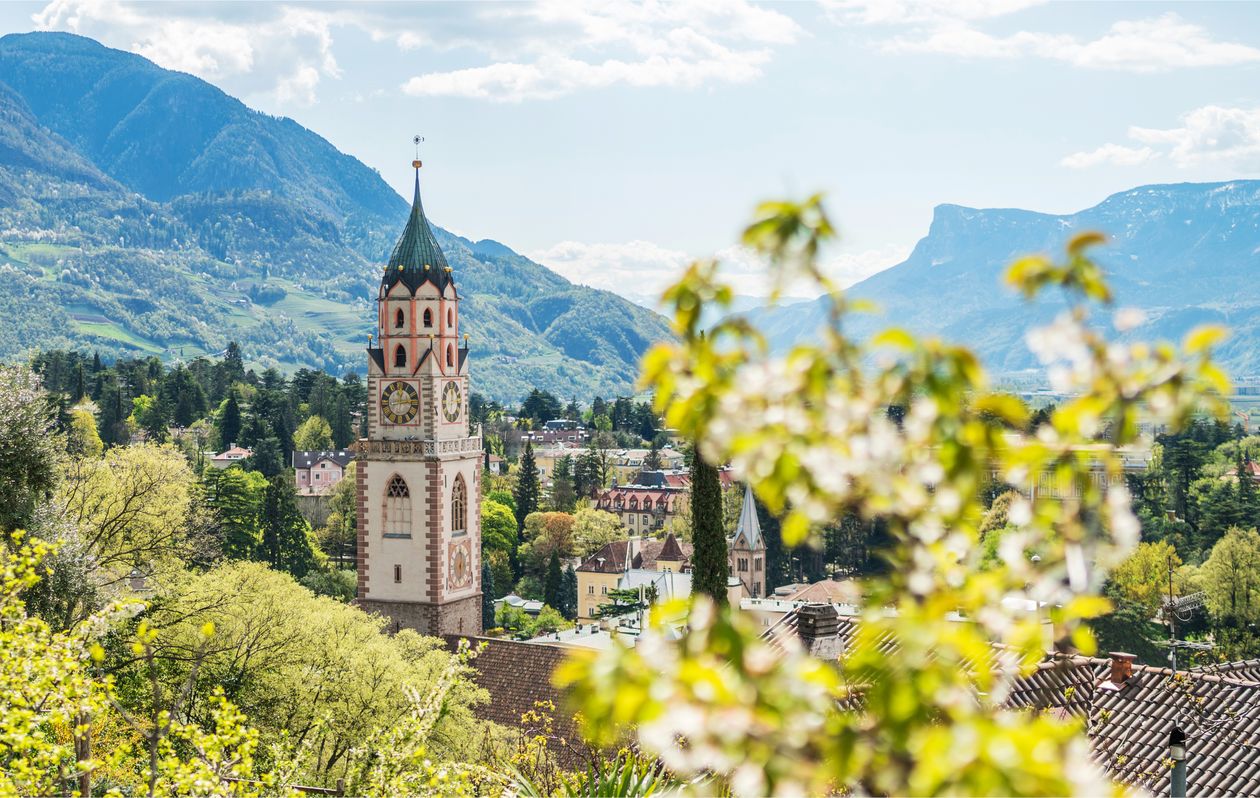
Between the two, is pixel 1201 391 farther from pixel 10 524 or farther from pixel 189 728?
pixel 10 524

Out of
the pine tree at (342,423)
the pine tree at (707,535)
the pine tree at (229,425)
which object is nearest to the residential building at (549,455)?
the pine tree at (342,423)

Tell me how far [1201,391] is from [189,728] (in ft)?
33.3

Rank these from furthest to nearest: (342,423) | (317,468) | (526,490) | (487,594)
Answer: (342,423), (317,468), (526,490), (487,594)

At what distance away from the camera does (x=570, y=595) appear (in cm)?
7788

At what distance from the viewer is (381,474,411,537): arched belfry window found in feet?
127

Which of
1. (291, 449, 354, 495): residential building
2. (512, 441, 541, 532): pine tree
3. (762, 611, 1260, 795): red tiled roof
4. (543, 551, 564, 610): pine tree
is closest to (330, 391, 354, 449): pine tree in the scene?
(291, 449, 354, 495): residential building

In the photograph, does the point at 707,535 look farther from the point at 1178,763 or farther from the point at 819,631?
the point at 1178,763

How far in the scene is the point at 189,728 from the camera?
12.0 metres

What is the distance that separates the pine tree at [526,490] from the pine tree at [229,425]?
21.1m

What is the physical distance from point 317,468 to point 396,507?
58541mm

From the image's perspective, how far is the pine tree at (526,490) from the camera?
8812 cm

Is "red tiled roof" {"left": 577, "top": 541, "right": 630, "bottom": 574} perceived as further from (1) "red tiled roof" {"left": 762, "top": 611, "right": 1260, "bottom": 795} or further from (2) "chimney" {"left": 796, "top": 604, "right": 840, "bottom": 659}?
(2) "chimney" {"left": 796, "top": 604, "right": 840, "bottom": 659}

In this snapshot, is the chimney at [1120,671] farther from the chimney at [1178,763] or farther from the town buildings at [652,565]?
the town buildings at [652,565]

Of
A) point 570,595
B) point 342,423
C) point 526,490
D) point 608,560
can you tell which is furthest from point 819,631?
point 342,423
